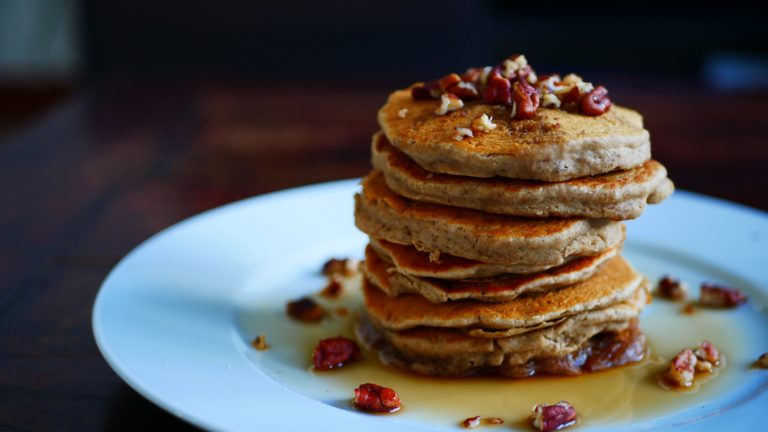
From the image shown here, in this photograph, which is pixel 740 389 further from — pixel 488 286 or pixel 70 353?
pixel 70 353

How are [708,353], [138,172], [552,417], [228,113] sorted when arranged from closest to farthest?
[552,417], [708,353], [138,172], [228,113]

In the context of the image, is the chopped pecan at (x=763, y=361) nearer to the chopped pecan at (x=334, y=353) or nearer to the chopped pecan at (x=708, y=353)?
the chopped pecan at (x=708, y=353)

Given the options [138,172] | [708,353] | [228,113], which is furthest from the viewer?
[228,113]

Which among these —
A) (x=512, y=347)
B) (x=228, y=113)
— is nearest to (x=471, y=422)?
(x=512, y=347)

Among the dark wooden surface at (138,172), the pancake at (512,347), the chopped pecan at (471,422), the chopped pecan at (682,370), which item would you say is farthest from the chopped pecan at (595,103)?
the dark wooden surface at (138,172)

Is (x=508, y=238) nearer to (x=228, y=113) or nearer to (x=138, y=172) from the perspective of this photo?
(x=138, y=172)

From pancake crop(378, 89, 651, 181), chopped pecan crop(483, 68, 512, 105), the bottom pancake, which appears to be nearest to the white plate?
the bottom pancake
